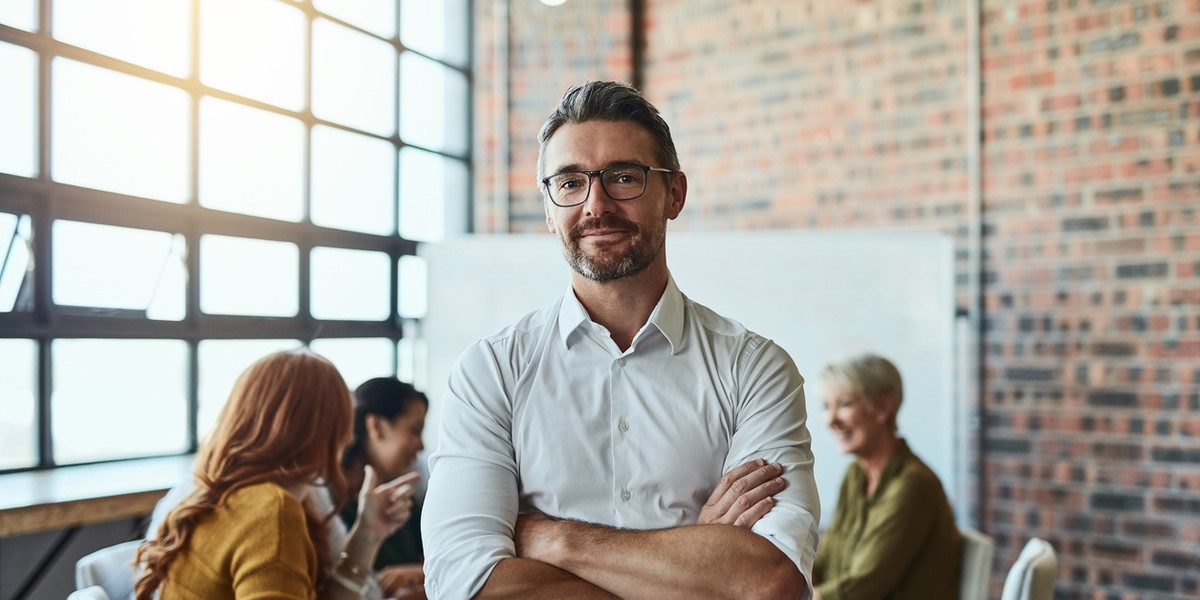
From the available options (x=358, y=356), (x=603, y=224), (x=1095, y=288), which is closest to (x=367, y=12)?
(x=358, y=356)

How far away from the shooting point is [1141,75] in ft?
12.9

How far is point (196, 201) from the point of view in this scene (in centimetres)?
401

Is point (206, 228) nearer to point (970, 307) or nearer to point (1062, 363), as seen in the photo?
point (970, 307)

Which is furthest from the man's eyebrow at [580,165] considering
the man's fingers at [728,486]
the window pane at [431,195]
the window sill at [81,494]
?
the window pane at [431,195]

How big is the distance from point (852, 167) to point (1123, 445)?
1594 millimetres

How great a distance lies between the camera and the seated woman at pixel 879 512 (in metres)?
2.85

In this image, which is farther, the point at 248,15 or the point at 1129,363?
the point at 248,15

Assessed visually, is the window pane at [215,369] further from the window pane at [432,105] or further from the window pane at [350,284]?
the window pane at [432,105]

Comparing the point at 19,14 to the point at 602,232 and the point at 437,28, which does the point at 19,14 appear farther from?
the point at 602,232

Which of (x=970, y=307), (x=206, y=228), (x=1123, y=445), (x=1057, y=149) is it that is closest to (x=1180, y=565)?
(x=1123, y=445)

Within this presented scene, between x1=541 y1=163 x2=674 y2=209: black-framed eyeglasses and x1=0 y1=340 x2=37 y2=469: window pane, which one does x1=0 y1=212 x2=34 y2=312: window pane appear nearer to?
x1=0 y1=340 x2=37 y2=469: window pane

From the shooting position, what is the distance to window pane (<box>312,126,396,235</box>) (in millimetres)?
4602

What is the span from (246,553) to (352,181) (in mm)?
2946

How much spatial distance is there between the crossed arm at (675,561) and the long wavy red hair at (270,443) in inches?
31.7
